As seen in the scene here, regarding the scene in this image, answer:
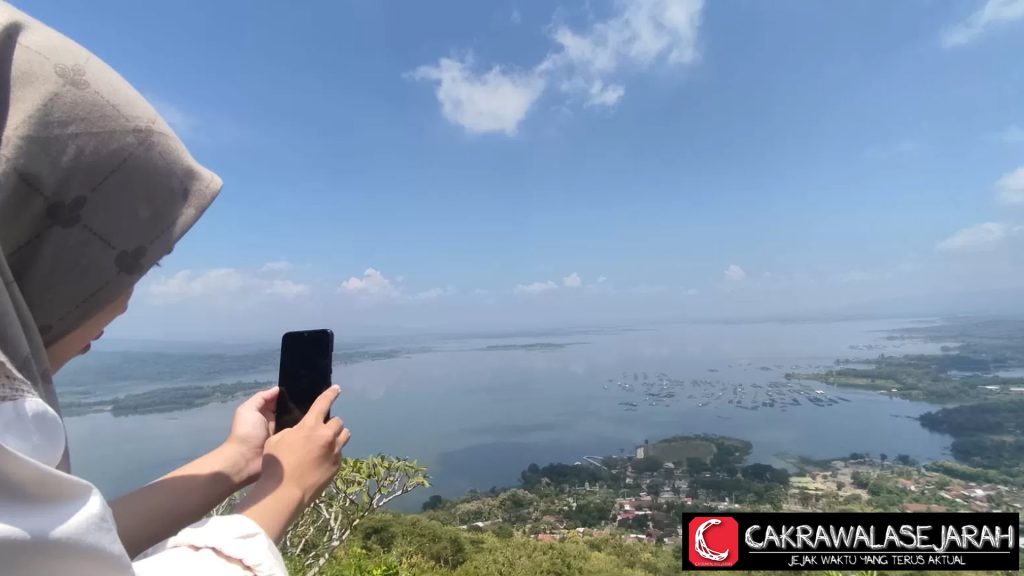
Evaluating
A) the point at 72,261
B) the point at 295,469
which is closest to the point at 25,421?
the point at 72,261

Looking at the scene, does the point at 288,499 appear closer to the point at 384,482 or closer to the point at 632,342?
the point at 384,482

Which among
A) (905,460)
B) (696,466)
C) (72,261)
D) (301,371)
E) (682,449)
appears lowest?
(682,449)

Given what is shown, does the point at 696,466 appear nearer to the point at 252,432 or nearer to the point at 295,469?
the point at 252,432

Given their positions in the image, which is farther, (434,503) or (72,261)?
(434,503)

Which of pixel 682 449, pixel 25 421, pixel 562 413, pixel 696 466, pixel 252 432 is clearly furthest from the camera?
pixel 562 413

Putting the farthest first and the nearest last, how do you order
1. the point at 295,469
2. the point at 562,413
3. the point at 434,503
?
1. the point at 562,413
2. the point at 434,503
3. the point at 295,469

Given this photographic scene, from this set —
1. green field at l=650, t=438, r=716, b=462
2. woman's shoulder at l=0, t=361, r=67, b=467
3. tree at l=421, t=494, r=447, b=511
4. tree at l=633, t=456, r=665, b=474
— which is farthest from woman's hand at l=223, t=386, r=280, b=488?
green field at l=650, t=438, r=716, b=462
